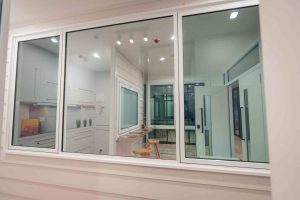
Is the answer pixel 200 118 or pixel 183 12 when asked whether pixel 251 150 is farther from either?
pixel 183 12

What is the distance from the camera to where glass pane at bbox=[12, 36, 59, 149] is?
2.61 metres

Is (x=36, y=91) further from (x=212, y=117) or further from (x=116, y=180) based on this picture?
(x=212, y=117)

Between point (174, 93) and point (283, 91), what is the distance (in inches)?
47.4

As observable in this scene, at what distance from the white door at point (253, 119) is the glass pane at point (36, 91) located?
260 cm

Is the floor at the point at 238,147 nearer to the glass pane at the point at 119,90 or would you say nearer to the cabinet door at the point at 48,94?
the glass pane at the point at 119,90

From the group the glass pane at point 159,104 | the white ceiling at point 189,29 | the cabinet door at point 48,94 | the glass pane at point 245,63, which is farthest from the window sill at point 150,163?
the glass pane at point 245,63

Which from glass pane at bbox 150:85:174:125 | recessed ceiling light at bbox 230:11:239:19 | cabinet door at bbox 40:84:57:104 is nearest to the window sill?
cabinet door at bbox 40:84:57:104

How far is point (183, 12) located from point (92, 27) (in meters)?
1.23

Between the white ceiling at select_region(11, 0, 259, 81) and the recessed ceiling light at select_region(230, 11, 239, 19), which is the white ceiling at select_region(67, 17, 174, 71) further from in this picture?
the recessed ceiling light at select_region(230, 11, 239, 19)

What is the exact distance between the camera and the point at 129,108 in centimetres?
385

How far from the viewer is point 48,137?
2.56m

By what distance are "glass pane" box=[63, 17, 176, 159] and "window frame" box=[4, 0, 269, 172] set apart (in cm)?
35

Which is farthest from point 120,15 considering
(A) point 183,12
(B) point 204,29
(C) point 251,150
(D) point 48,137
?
(C) point 251,150

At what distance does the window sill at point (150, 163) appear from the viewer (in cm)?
163
